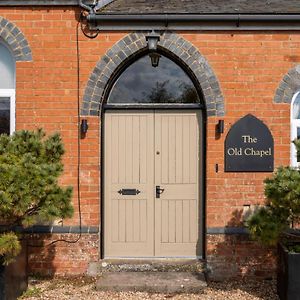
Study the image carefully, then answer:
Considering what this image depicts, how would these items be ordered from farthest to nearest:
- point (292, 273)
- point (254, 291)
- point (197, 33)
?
point (197, 33) → point (254, 291) → point (292, 273)

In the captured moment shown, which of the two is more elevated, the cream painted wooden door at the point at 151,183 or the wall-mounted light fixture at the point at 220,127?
the wall-mounted light fixture at the point at 220,127

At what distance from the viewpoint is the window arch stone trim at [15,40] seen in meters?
6.23

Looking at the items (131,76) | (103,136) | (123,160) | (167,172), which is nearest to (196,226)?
(167,172)

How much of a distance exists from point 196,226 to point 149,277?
1.07 metres

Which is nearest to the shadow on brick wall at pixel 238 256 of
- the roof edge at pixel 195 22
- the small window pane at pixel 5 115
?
the roof edge at pixel 195 22

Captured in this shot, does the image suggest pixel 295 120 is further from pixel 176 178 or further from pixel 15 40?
pixel 15 40

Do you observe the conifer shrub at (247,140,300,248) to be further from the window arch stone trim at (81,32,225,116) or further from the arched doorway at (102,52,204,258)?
the window arch stone trim at (81,32,225,116)

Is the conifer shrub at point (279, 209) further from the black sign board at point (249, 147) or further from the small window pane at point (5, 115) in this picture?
the small window pane at point (5, 115)

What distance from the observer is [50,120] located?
6277mm

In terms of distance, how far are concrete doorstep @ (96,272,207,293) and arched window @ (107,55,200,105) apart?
256cm

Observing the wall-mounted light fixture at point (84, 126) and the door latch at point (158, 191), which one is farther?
the door latch at point (158, 191)

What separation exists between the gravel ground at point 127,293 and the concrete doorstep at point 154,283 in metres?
0.09

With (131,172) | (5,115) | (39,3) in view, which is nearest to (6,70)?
(5,115)

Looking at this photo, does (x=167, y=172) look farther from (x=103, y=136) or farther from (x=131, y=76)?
(x=131, y=76)
